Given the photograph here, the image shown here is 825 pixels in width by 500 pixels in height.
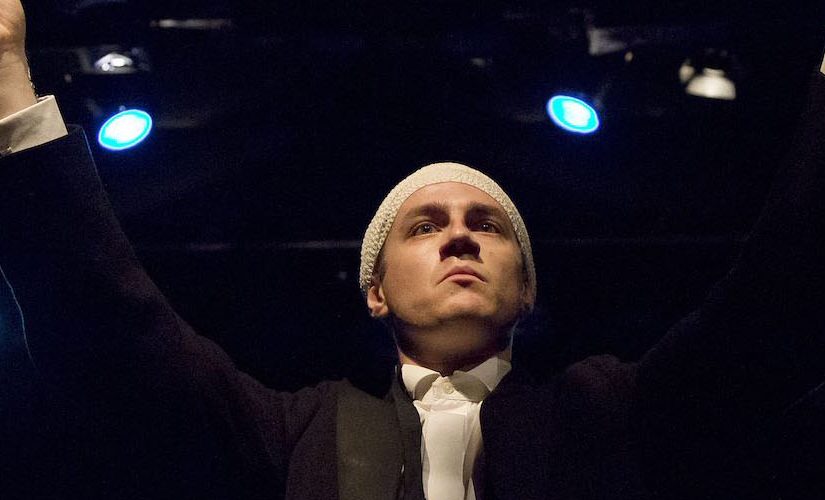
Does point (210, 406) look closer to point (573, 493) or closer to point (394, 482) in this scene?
point (394, 482)

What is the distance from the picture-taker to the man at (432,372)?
1354mm

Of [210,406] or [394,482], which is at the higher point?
[210,406]

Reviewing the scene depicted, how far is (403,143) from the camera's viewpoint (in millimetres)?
2752

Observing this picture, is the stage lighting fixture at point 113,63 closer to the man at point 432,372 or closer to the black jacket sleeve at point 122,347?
the man at point 432,372

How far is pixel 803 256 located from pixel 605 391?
561 mm

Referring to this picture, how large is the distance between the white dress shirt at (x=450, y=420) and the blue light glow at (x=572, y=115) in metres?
1.07

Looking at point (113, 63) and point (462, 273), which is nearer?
point (462, 273)

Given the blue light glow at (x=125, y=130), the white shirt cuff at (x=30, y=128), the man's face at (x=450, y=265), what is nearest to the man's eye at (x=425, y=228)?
the man's face at (x=450, y=265)

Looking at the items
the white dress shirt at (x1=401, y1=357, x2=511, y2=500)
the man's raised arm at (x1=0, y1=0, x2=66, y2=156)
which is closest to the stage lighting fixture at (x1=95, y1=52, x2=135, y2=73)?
the man's raised arm at (x1=0, y1=0, x2=66, y2=156)

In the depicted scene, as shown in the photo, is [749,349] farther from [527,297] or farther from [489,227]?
[489,227]

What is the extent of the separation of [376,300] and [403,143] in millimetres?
853

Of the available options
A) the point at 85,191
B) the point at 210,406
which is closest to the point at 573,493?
the point at 210,406

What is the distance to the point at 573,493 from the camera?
1.55 m

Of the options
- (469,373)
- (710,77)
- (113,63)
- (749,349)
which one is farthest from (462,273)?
(113,63)
